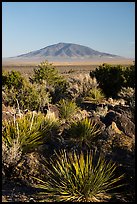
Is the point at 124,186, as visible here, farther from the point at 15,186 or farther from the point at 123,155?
the point at 15,186

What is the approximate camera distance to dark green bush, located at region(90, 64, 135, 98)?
63.4 feet

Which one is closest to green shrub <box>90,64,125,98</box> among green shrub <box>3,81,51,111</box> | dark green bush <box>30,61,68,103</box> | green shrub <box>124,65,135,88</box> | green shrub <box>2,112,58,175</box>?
green shrub <box>124,65,135,88</box>

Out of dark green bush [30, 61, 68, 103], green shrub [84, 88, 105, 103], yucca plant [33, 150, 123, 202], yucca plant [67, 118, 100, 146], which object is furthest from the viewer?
dark green bush [30, 61, 68, 103]

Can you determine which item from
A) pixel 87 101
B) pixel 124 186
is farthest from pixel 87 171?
pixel 87 101

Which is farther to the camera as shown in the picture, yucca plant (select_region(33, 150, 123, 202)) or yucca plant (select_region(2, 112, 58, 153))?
yucca plant (select_region(2, 112, 58, 153))

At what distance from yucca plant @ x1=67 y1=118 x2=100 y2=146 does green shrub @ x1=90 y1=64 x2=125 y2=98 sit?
11.4 meters

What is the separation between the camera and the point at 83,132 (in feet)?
26.0

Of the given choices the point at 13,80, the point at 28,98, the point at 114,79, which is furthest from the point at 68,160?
the point at 114,79

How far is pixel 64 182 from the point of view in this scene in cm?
573

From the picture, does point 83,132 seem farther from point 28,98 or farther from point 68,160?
point 28,98

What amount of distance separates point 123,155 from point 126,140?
0.55 metres

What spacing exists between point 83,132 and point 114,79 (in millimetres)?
12177

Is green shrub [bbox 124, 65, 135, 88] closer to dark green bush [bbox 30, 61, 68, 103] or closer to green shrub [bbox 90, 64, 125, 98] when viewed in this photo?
green shrub [bbox 90, 64, 125, 98]

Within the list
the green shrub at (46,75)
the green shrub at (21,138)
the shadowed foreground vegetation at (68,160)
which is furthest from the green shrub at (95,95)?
the green shrub at (21,138)
